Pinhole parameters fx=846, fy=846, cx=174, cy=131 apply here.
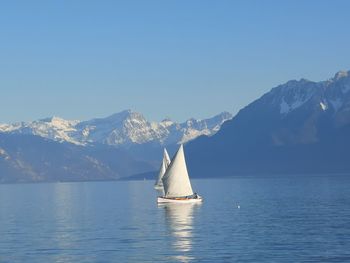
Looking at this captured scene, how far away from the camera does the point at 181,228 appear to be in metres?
143

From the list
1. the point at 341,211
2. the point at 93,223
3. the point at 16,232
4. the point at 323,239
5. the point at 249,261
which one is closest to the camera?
the point at 249,261

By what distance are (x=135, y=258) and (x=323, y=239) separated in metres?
29.9

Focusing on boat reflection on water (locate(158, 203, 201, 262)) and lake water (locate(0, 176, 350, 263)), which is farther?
boat reflection on water (locate(158, 203, 201, 262))

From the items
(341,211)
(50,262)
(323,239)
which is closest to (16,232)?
(50,262)

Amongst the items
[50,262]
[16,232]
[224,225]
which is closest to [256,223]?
[224,225]

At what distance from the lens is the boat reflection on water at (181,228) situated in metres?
107

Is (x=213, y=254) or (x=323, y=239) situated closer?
(x=213, y=254)

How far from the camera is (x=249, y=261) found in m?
99.0

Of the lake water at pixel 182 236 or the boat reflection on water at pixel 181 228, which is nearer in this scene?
the lake water at pixel 182 236

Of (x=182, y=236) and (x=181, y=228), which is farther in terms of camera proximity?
(x=181, y=228)

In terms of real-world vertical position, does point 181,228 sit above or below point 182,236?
above

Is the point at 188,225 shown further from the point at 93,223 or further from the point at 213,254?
the point at 213,254

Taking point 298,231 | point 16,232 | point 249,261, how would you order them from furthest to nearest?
1. point 16,232
2. point 298,231
3. point 249,261

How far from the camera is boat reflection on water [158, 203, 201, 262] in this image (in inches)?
4220
